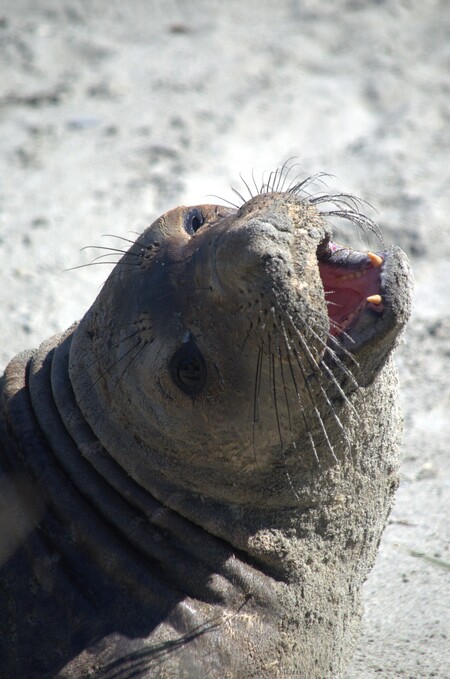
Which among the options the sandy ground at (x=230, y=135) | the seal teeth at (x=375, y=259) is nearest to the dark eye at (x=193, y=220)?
the seal teeth at (x=375, y=259)

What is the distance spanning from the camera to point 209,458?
2939mm

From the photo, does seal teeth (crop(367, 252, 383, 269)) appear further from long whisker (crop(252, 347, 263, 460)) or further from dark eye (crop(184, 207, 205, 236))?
dark eye (crop(184, 207, 205, 236))

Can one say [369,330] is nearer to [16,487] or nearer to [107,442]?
[107,442]

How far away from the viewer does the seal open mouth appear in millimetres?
2914

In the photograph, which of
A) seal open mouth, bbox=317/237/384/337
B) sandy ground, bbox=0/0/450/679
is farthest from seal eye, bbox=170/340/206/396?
sandy ground, bbox=0/0/450/679

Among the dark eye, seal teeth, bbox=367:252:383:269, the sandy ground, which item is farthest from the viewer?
the sandy ground

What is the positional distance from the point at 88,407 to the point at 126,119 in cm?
412

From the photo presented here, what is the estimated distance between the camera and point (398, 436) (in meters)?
3.28

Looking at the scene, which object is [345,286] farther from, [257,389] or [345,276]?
[257,389]

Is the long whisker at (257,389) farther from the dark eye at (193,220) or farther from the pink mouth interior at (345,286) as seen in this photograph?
the dark eye at (193,220)

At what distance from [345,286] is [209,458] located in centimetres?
66

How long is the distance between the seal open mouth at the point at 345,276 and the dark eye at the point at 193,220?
0.42m

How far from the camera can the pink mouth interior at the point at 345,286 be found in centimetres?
291

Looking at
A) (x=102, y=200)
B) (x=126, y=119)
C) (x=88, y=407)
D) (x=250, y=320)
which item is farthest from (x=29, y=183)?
(x=250, y=320)
